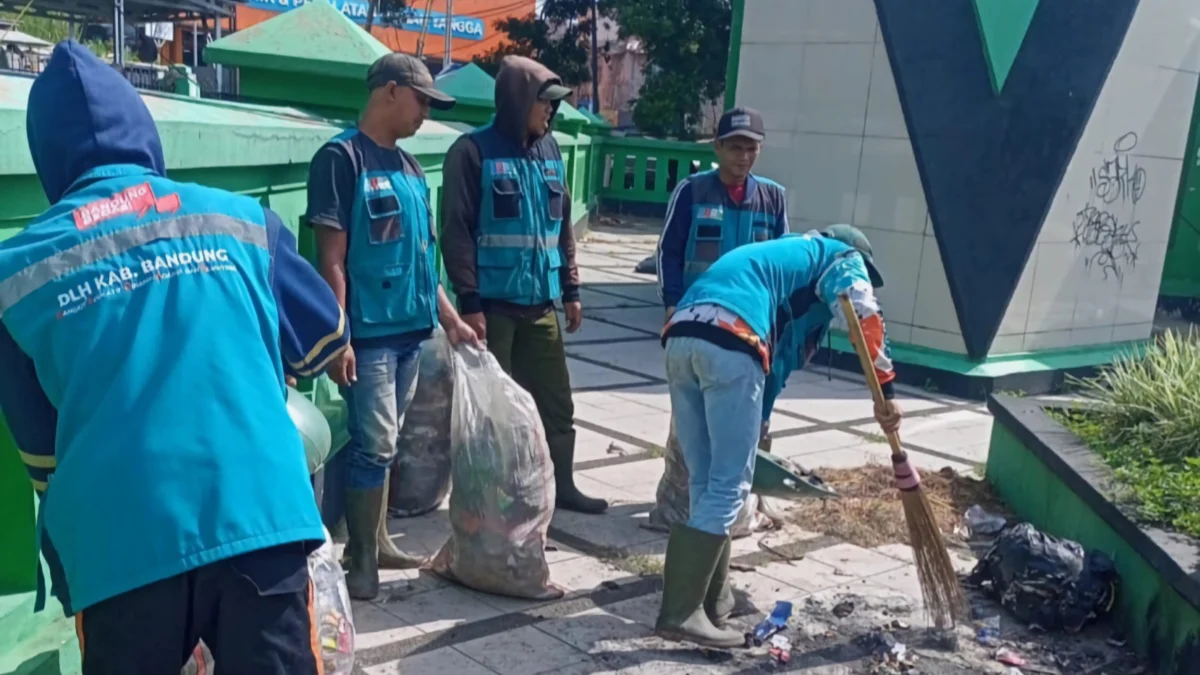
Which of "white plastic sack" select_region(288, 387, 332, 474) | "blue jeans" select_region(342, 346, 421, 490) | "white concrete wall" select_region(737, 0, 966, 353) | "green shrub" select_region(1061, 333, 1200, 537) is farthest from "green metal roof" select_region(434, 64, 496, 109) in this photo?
"white plastic sack" select_region(288, 387, 332, 474)

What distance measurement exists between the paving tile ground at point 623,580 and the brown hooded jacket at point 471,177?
1106 mm

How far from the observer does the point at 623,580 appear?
4.62 meters

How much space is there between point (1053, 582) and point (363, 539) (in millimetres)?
2524

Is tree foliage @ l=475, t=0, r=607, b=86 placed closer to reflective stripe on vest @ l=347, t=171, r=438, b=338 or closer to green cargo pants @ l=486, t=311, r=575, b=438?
green cargo pants @ l=486, t=311, r=575, b=438

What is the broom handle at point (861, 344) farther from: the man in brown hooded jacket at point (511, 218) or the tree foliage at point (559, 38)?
the tree foliage at point (559, 38)

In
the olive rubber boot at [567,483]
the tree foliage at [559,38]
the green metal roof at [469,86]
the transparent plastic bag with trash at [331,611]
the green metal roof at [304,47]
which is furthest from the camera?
the tree foliage at [559,38]

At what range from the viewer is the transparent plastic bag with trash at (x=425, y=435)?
505cm

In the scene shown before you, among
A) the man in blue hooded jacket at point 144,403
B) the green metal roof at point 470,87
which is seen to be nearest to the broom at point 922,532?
the man in blue hooded jacket at point 144,403

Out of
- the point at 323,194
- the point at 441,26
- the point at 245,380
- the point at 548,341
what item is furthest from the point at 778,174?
the point at 441,26

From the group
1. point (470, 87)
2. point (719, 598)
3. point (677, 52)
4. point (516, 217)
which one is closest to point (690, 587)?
point (719, 598)

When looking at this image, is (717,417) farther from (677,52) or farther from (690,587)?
(677,52)

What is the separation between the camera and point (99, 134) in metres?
2.09

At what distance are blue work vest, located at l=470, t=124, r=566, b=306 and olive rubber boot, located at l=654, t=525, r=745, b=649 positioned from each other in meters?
1.46

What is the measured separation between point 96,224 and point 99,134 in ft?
0.59
